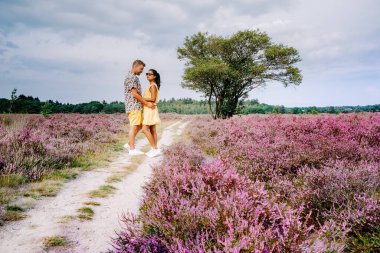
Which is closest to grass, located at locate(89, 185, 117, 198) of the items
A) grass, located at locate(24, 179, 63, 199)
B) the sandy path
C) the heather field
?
the sandy path

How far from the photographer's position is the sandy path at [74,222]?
317cm

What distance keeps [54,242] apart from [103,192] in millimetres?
2122

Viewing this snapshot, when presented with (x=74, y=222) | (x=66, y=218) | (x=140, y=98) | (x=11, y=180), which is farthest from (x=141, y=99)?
(x=74, y=222)

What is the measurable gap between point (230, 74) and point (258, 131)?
22.1m

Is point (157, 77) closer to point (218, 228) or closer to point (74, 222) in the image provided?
point (74, 222)

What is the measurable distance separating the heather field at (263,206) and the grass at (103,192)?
0.95m

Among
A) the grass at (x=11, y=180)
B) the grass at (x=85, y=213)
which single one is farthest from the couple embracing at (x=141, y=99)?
the grass at (x=85, y=213)

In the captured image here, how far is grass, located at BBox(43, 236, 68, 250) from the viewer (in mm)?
3111

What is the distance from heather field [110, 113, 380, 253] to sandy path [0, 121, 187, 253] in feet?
0.96

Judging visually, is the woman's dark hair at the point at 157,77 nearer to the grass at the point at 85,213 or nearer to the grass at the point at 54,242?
the grass at the point at 85,213

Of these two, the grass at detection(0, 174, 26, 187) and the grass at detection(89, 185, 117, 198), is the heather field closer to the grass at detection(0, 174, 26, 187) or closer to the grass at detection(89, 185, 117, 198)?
the grass at detection(89, 185, 117, 198)

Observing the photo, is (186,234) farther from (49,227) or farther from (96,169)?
(96,169)

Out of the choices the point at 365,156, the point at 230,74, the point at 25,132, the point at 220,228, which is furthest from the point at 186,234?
the point at 230,74

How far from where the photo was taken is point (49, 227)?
3.60 metres
